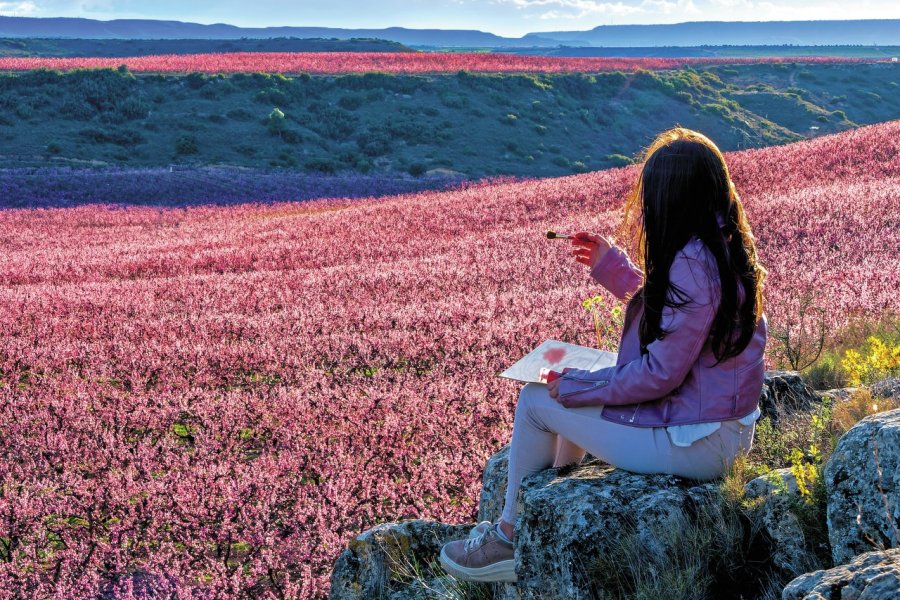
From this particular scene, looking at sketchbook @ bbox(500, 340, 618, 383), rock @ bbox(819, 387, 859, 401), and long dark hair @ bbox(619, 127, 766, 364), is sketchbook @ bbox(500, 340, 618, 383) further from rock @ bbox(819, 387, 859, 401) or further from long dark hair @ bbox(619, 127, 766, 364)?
rock @ bbox(819, 387, 859, 401)

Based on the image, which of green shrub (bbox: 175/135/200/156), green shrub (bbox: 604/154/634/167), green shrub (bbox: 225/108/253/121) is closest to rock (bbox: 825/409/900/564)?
green shrub (bbox: 175/135/200/156)

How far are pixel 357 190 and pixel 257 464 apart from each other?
27.1m

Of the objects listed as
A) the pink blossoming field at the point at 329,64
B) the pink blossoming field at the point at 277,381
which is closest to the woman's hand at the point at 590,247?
the pink blossoming field at the point at 277,381

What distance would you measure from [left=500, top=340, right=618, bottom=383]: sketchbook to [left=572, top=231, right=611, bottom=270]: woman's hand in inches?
16.7

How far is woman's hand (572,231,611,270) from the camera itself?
13.4ft

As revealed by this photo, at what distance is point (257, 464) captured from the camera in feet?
16.3

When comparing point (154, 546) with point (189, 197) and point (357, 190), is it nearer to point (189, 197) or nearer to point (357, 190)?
point (189, 197)

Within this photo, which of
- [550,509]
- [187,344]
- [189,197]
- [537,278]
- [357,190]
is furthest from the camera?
[357,190]

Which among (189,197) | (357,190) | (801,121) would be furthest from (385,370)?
(801,121)

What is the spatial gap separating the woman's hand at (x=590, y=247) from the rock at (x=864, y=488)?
1598 millimetres

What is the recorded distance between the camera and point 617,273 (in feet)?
13.4

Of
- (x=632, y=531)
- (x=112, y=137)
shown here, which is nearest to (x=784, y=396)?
(x=632, y=531)

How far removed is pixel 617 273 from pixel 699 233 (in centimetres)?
74

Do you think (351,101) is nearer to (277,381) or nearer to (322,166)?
(322,166)
